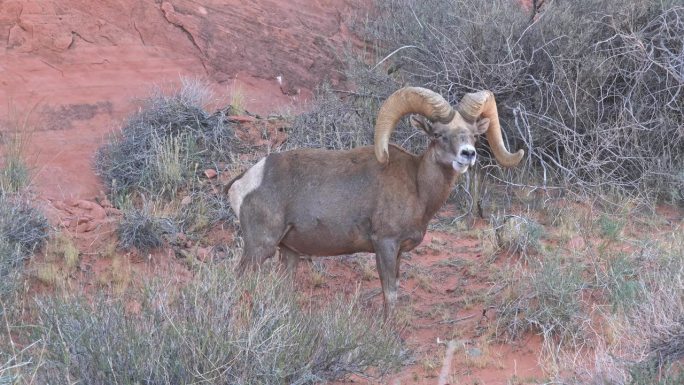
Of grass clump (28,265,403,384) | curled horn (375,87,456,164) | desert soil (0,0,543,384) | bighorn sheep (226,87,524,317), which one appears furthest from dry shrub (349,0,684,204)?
grass clump (28,265,403,384)

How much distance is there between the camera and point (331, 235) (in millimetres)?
9172

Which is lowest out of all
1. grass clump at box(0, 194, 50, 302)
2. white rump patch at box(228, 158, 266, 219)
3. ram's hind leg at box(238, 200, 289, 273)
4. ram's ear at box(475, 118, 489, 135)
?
grass clump at box(0, 194, 50, 302)

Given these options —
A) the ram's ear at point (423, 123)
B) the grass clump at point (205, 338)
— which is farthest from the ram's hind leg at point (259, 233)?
the ram's ear at point (423, 123)

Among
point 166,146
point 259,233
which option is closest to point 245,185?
point 259,233

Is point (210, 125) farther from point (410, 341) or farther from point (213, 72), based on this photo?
point (410, 341)

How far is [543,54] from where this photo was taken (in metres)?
12.3

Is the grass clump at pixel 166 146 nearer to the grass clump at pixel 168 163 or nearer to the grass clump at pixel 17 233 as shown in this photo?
the grass clump at pixel 168 163

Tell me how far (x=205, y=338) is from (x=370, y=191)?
9.11 ft

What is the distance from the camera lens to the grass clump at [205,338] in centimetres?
673

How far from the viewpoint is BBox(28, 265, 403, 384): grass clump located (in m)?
6.73

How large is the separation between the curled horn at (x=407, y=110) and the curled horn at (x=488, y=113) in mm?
154

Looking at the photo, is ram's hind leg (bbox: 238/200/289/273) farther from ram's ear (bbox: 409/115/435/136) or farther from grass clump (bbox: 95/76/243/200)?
grass clump (bbox: 95/76/243/200)

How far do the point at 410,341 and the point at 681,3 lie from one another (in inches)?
242

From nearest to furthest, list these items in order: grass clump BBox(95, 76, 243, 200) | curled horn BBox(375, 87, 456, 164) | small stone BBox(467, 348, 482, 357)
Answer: small stone BBox(467, 348, 482, 357) → curled horn BBox(375, 87, 456, 164) → grass clump BBox(95, 76, 243, 200)
